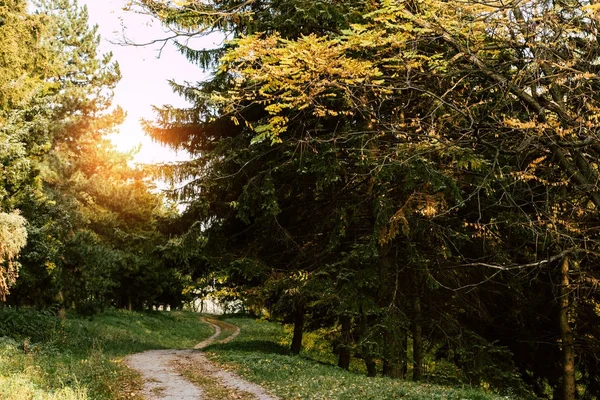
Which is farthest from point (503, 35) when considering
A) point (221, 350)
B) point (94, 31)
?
point (94, 31)

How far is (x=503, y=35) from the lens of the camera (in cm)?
633

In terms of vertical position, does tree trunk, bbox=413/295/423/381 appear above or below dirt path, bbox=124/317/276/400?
above

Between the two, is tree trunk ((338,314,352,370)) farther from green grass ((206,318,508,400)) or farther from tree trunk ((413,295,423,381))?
tree trunk ((413,295,423,381))

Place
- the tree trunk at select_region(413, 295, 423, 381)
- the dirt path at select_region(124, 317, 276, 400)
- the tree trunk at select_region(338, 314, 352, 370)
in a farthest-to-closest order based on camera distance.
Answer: the tree trunk at select_region(413, 295, 423, 381) → the tree trunk at select_region(338, 314, 352, 370) → the dirt path at select_region(124, 317, 276, 400)

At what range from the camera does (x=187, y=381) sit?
10602 mm

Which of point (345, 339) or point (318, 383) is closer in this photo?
point (318, 383)

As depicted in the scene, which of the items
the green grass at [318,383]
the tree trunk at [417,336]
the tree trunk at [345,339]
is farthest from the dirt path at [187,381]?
the tree trunk at [417,336]

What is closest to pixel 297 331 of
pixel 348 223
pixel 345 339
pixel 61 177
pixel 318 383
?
pixel 345 339

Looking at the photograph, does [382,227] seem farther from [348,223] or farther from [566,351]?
[566,351]

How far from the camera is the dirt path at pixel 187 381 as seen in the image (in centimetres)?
916

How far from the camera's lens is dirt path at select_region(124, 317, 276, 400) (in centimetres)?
916

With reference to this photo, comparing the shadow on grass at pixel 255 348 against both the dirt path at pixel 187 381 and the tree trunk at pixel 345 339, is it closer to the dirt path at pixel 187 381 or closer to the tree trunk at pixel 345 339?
the dirt path at pixel 187 381

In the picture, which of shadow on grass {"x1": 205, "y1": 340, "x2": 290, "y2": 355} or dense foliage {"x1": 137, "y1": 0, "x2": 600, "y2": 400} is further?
shadow on grass {"x1": 205, "y1": 340, "x2": 290, "y2": 355}

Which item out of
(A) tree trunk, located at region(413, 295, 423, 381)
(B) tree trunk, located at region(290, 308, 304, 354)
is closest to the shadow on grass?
(B) tree trunk, located at region(290, 308, 304, 354)
